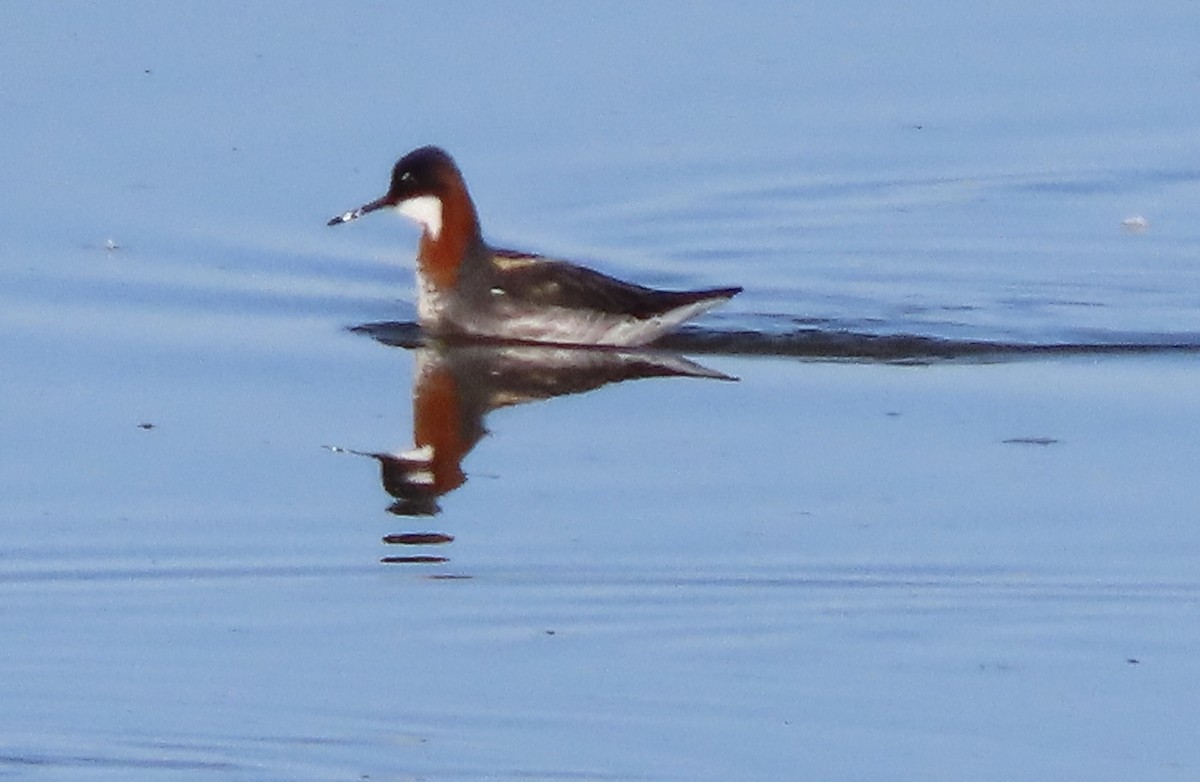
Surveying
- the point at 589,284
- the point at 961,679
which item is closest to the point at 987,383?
the point at 589,284

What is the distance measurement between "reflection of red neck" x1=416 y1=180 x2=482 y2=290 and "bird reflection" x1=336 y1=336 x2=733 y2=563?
0.38 m

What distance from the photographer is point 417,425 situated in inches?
462

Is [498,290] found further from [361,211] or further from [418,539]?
[418,539]

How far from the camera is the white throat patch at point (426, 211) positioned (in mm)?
13984

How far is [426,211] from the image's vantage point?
1402cm

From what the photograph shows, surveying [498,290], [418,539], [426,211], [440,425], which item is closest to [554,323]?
[498,290]

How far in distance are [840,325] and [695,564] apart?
399cm

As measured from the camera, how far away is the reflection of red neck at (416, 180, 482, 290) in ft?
45.3

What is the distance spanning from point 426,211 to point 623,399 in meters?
2.14

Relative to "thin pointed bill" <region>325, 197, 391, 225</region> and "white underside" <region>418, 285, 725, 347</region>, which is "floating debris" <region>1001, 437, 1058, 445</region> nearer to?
"white underside" <region>418, 285, 725, 347</region>

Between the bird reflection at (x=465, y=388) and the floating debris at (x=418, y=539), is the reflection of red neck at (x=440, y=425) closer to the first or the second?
the bird reflection at (x=465, y=388)

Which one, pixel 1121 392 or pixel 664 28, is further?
pixel 664 28

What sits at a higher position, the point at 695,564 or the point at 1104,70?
the point at 1104,70

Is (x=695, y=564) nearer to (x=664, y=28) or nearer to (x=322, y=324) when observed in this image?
(x=322, y=324)
